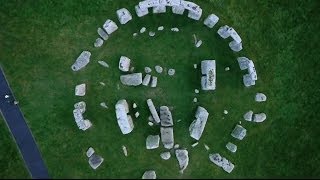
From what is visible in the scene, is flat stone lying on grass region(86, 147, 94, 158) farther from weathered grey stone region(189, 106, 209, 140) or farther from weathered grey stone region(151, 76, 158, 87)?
weathered grey stone region(189, 106, 209, 140)

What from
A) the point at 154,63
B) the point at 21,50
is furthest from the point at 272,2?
the point at 21,50

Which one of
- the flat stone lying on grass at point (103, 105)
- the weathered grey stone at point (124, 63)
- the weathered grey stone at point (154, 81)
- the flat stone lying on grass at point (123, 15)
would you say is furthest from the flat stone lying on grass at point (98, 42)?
the weathered grey stone at point (154, 81)

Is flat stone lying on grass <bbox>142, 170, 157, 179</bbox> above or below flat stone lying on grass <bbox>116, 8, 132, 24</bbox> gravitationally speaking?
below

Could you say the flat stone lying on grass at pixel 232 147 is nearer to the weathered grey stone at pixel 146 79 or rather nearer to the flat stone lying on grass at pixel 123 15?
the weathered grey stone at pixel 146 79

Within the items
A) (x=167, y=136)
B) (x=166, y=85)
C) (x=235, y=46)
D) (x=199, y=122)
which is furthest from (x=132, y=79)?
(x=235, y=46)

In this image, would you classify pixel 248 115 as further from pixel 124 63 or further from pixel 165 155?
pixel 124 63

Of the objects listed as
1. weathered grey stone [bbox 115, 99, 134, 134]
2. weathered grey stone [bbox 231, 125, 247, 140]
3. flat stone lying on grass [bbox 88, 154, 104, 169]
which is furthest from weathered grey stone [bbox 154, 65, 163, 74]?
flat stone lying on grass [bbox 88, 154, 104, 169]

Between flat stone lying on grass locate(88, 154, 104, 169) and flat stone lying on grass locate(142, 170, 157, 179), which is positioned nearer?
flat stone lying on grass locate(88, 154, 104, 169)
